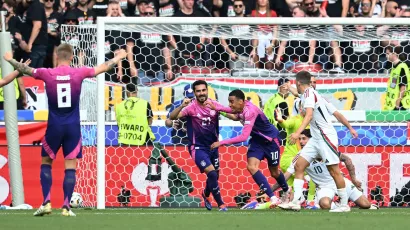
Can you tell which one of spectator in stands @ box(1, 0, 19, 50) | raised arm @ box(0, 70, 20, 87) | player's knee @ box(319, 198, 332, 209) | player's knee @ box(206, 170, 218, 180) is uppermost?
spectator in stands @ box(1, 0, 19, 50)

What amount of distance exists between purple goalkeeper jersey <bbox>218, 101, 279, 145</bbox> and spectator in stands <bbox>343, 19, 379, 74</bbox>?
106 inches

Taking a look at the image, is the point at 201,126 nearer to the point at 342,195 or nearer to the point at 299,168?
the point at 299,168

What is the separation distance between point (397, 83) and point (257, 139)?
9.98 ft

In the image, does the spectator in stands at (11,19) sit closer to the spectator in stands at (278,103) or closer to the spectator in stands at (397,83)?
the spectator in stands at (278,103)

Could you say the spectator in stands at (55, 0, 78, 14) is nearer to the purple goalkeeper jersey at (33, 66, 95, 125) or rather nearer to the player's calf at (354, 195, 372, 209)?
the player's calf at (354, 195, 372, 209)

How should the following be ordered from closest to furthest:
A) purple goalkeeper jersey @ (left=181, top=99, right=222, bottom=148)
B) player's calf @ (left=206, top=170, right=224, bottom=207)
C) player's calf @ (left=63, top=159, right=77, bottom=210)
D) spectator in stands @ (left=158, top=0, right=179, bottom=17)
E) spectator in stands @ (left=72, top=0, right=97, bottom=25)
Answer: player's calf @ (left=63, top=159, right=77, bottom=210)
player's calf @ (left=206, top=170, right=224, bottom=207)
purple goalkeeper jersey @ (left=181, top=99, right=222, bottom=148)
spectator in stands @ (left=72, top=0, right=97, bottom=25)
spectator in stands @ (left=158, top=0, right=179, bottom=17)

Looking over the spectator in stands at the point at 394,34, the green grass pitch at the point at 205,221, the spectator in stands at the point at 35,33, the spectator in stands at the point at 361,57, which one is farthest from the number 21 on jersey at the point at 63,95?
the spectator in stands at the point at 35,33

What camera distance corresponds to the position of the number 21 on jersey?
1250cm

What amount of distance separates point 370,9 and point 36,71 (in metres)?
9.44

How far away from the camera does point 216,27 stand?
17.0 metres

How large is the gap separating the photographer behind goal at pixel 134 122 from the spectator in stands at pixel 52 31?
3098 millimetres

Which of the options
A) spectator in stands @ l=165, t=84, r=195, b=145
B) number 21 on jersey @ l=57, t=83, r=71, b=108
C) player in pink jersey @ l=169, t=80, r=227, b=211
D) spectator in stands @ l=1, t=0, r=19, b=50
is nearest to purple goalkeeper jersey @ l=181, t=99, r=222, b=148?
player in pink jersey @ l=169, t=80, r=227, b=211

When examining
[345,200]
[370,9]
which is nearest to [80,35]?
[345,200]

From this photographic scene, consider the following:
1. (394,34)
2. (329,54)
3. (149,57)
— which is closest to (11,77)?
(149,57)
